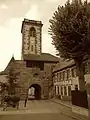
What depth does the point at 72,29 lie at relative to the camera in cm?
1386

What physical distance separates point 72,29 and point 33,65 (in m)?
25.2

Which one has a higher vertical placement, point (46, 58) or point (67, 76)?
point (46, 58)

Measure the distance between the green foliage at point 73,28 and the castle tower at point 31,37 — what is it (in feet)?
85.1

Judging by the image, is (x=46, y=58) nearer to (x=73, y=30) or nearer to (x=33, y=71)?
(x=33, y=71)

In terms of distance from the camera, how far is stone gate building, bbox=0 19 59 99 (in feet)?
119

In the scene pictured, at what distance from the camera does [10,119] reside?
1191cm

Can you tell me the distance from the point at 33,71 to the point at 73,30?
81.0ft

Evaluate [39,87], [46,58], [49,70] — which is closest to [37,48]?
[46,58]

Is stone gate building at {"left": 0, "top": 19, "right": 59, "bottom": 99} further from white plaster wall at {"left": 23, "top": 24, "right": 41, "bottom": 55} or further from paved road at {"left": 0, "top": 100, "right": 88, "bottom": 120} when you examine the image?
paved road at {"left": 0, "top": 100, "right": 88, "bottom": 120}

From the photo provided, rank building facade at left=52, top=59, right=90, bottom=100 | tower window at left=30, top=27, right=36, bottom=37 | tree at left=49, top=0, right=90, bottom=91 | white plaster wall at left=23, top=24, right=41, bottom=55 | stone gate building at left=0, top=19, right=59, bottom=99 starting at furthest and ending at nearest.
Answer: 1. tower window at left=30, top=27, right=36, bottom=37
2. white plaster wall at left=23, top=24, right=41, bottom=55
3. stone gate building at left=0, top=19, right=59, bottom=99
4. building facade at left=52, top=59, right=90, bottom=100
5. tree at left=49, top=0, right=90, bottom=91

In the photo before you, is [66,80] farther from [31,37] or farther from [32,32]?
[32,32]

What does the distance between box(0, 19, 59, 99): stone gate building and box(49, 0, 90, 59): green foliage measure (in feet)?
70.9

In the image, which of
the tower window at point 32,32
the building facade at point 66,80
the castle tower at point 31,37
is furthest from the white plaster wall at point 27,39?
the building facade at point 66,80

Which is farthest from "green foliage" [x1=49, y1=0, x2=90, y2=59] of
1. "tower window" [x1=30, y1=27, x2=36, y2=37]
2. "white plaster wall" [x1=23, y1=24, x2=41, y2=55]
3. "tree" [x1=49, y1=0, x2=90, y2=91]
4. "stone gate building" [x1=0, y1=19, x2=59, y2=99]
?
"tower window" [x1=30, y1=27, x2=36, y2=37]
